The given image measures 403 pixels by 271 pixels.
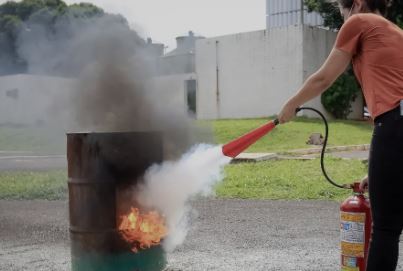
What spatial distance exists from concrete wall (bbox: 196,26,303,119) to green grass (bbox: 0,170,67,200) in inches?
518

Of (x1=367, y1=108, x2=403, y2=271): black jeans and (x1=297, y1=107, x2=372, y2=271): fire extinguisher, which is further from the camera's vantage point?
(x1=297, y1=107, x2=372, y2=271): fire extinguisher

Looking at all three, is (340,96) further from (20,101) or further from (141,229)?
(141,229)

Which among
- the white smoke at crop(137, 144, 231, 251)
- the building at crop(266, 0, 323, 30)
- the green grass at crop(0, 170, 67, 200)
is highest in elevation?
the building at crop(266, 0, 323, 30)

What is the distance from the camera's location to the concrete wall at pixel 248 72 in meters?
23.1

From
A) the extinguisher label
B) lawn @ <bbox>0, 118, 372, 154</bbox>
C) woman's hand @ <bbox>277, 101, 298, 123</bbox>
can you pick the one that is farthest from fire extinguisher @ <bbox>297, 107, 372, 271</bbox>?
lawn @ <bbox>0, 118, 372, 154</bbox>

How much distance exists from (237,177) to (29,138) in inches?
367

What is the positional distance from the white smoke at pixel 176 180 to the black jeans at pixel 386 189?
1220 mm

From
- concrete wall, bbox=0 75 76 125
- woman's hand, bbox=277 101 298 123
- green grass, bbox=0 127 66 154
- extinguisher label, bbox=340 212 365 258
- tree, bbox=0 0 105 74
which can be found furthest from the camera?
concrete wall, bbox=0 75 76 125

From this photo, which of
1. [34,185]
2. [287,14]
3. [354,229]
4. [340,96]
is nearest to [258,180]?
[34,185]

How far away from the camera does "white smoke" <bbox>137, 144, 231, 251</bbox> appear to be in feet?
11.8

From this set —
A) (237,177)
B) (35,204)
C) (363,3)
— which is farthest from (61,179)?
(363,3)

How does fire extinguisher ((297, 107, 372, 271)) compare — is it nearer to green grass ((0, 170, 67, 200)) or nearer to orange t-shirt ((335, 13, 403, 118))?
orange t-shirt ((335, 13, 403, 118))

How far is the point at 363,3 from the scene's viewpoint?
267 centimetres

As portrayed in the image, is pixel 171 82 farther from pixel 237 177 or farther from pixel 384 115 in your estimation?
pixel 237 177
